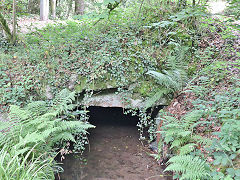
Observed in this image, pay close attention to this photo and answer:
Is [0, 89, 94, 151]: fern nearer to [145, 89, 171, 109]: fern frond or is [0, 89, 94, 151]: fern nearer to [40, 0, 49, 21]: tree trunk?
[145, 89, 171, 109]: fern frond

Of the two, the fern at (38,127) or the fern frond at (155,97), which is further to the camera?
the fern frond at (155,97)

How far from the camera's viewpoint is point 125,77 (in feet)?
15.3

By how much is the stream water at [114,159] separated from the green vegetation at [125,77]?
0.39 m

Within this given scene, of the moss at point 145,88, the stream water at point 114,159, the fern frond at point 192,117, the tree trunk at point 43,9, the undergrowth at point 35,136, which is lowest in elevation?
the stream water at point 114,159

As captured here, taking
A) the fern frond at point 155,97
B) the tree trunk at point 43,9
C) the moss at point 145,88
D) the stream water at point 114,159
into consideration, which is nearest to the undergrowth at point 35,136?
the stream water at point 114,159

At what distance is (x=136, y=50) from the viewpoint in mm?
4879

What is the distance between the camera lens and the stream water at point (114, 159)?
148 inches

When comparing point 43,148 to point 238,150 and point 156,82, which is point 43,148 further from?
point 238,150

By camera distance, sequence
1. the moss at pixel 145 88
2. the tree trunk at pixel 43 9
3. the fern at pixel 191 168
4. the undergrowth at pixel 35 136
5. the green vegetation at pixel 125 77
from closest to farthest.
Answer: the fern at pixel 191 168
the undergrowth at pixel 35 136
the green vegetation at pixel 125 77
the moss at pixel 145 88
the tree trunk at pixel 43 9

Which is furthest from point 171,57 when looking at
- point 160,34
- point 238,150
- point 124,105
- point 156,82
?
point 238,150

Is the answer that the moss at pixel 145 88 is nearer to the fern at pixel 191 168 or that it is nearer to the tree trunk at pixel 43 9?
the fern at pixel 191 168

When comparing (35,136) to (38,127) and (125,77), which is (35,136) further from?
(125,77)

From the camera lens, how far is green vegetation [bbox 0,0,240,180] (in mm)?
3387

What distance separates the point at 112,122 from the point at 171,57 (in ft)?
9.62
